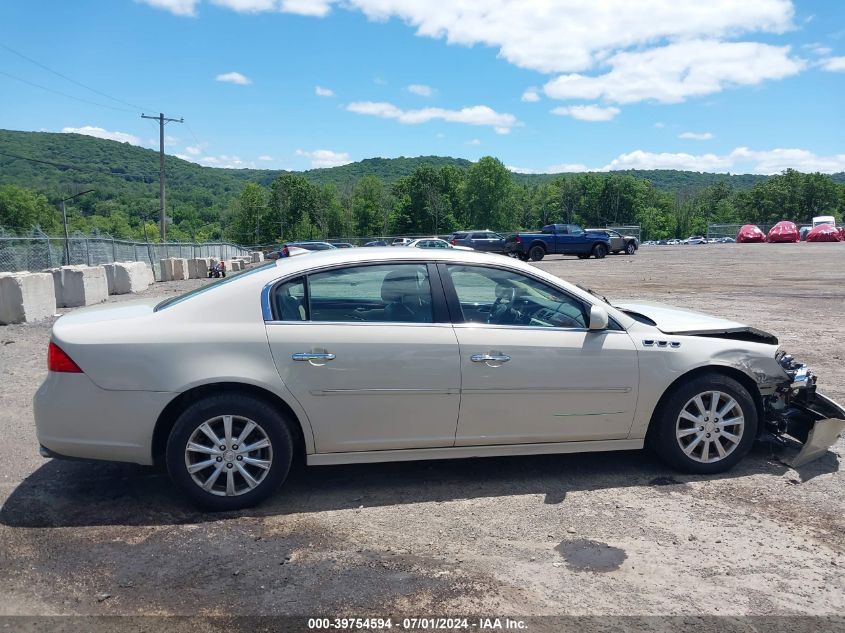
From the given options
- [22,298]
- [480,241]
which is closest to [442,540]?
[22,298]

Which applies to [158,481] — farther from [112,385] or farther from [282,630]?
[282,630]

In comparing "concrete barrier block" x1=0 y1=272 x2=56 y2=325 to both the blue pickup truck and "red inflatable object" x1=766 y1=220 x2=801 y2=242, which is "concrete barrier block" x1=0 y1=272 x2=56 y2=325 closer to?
the blue pickup truck

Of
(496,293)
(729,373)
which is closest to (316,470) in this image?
(496,293)

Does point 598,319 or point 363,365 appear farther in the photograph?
point 598,319

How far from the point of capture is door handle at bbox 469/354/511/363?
409 centimetres

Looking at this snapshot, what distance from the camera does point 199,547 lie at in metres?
3.50

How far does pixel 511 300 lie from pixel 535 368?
1.83ft

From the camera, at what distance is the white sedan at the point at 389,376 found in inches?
151

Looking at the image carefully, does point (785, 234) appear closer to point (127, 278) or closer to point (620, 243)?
point (620, 243)

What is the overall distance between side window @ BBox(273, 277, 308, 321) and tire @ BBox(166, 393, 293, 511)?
564mm

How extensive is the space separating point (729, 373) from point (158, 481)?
159 inches

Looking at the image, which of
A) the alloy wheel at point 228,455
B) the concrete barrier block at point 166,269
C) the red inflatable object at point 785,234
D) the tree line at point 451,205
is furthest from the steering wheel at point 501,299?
the tree line at point 451,205

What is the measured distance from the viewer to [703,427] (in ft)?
14.6

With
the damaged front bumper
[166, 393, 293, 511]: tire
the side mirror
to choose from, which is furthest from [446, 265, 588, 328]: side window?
the damaged front bumper
